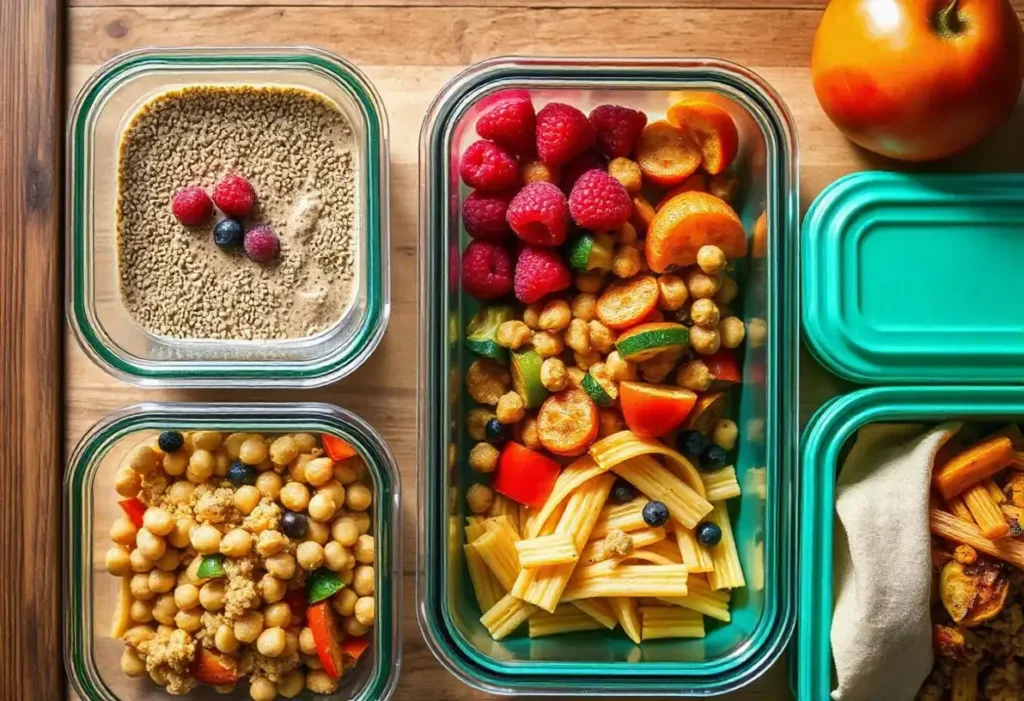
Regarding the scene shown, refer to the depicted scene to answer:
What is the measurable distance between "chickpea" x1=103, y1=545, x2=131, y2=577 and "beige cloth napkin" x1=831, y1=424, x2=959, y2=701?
2.87 ft

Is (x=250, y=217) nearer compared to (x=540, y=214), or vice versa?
(x=540, y=214)

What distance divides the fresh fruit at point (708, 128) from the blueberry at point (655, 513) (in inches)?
16.3

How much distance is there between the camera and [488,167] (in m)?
1.04

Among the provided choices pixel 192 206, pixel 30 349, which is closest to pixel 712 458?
pixel 192 206

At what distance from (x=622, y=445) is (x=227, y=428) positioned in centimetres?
48

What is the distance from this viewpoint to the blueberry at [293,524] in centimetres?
105

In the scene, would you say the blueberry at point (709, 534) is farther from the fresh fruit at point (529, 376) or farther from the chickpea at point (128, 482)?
the chickpea at point (128, 482)

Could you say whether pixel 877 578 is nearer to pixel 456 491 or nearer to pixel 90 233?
pixel 456 491

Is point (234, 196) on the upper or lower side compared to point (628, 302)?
upper

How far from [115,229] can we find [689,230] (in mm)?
731

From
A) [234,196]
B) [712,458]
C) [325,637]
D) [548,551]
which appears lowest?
[325,637]

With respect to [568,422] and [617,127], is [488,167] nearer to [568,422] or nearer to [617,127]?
[617,127]

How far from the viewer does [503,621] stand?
3.62 feet

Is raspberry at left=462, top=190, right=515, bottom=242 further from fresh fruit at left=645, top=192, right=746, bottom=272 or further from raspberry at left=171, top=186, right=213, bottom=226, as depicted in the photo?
raspberry at left=171, top=186, right=213, bottom=226
